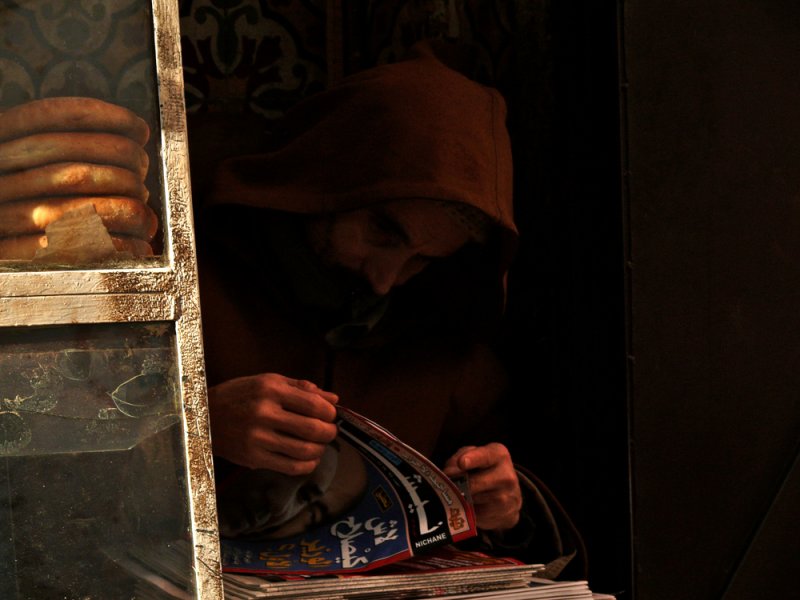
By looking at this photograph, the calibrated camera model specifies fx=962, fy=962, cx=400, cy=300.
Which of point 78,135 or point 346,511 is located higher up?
point 78,135

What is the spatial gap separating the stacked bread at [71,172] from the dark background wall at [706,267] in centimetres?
104

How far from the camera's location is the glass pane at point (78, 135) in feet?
2.55

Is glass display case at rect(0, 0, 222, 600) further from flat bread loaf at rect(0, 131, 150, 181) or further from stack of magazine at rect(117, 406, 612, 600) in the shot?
stack of magazine at rect(117, 406, 612, 600)

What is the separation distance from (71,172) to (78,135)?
32 mm

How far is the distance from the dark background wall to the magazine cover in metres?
0.50

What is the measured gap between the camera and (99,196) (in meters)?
0.79

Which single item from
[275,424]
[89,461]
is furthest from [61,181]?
[275,424]

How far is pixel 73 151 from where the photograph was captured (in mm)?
787

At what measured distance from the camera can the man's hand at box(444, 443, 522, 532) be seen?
4.91 feet

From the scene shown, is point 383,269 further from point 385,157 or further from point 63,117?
point 63,117

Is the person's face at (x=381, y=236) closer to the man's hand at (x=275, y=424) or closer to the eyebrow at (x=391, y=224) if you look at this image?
the eyebrow at (x=391, y=224)

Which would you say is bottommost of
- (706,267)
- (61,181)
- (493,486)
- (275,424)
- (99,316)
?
(493,486)

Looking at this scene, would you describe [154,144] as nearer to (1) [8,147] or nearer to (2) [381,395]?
(1) [8,147]

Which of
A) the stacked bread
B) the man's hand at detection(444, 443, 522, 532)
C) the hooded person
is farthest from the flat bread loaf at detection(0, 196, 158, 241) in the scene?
the man's hand at detection(444, 443, 522, 532)
